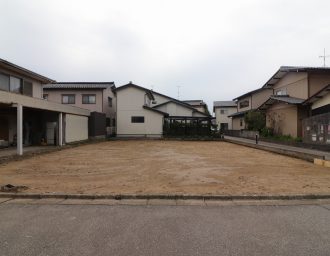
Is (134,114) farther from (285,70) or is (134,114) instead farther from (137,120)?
(285,70)

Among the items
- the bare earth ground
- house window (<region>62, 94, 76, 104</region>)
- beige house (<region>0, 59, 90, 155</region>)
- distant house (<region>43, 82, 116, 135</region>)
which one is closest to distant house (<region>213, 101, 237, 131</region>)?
distant house (<region>43, 82, 116, 135</region>)

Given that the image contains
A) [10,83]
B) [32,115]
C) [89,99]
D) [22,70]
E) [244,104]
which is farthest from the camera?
[244,104]

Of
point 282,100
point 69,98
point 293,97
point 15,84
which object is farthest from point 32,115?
point 293,97

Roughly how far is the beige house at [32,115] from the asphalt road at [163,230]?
9584 mm

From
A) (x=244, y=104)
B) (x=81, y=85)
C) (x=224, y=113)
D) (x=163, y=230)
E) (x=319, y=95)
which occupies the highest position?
(x=81, y=85)

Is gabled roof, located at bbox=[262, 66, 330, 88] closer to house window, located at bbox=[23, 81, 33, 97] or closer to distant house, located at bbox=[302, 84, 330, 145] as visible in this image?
distant house, located at bbox=[302, 84, 330, 145]

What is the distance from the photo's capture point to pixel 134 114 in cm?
2895

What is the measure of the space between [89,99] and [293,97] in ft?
63.6

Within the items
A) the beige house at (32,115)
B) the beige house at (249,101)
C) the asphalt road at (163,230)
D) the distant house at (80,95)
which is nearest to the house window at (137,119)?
the distant house at (80,95)

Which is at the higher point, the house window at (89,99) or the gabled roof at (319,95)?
the house window at (89,99)

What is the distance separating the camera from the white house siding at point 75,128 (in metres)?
19.6

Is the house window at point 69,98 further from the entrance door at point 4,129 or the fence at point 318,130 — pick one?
the fence at point 318,130

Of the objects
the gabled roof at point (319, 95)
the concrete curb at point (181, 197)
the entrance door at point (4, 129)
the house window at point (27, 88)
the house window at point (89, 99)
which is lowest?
Answer: the concrete curb at point (181, 197)

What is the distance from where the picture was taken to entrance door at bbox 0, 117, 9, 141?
16.2m
